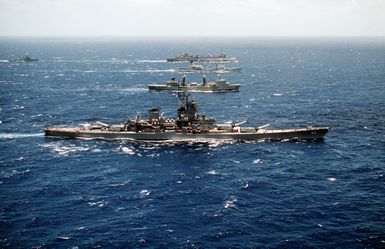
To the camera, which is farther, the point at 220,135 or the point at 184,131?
the point at 184,131

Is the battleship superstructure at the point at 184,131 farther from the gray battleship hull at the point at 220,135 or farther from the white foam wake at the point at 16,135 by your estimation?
the white foam wake at the point at 16,135

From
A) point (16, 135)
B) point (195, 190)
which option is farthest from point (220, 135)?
point (16, 135)

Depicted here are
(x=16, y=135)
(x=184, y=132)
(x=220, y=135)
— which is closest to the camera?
(x=220, y=135)

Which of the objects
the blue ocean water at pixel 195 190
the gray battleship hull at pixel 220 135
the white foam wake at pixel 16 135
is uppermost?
the gray battleship hull at pixel 220 135

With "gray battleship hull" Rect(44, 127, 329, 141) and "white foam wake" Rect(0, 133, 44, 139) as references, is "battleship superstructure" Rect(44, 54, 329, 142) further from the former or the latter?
"white foam wake" Rect(0, 133, 44, 139)

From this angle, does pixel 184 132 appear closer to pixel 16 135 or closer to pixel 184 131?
pixel 184 131

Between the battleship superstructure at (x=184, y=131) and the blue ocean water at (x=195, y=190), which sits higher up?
the battleship superstructure at (x=184, y=131)

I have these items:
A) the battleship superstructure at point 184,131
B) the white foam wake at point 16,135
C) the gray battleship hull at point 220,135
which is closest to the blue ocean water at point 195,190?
the white foam wake at point 16,135

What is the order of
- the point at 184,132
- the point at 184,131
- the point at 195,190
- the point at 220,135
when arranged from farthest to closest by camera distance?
the point at 184,131, the point at 184,132, the point at 220,135, the point at 195,190
